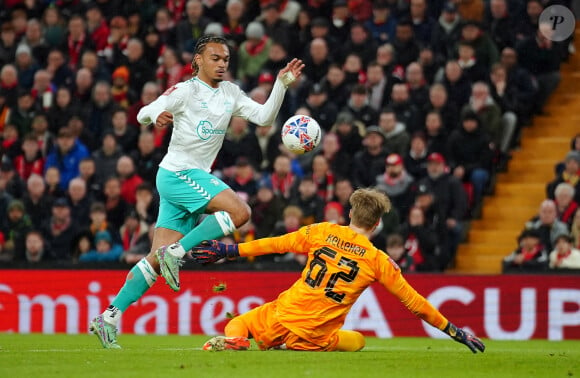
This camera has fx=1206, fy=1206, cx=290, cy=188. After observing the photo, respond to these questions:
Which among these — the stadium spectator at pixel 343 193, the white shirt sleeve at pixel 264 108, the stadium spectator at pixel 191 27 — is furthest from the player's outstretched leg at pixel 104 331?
the stadium spectator at pixel 191 27

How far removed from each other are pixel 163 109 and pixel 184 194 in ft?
2.52

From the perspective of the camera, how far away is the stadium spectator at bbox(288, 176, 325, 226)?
53.5ft

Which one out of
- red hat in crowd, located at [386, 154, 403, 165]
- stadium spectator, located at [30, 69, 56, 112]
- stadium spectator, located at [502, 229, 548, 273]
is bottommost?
stadium spectator, located at [502, 229, 548, 273]

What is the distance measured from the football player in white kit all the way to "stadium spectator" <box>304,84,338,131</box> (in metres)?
6.63

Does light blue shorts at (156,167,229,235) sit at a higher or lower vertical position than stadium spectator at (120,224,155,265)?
higher

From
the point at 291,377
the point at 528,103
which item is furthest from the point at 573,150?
the point at 291,377

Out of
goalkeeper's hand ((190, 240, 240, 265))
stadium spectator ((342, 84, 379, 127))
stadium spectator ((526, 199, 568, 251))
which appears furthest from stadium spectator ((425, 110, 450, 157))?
goalkeeper's hand ((190, 240, 240, 265))

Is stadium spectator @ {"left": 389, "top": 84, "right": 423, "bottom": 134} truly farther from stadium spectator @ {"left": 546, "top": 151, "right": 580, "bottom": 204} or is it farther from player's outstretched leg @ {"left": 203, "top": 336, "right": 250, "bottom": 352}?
player's outstretched leg @ {"left": 203, "top": 336, "right": 250, "bottom": 352}

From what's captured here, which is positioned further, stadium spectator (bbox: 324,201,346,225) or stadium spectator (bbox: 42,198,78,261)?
stadium spectator (bbox: 42,198,78,261)

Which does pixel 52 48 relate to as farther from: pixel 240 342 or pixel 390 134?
pixel 240 342

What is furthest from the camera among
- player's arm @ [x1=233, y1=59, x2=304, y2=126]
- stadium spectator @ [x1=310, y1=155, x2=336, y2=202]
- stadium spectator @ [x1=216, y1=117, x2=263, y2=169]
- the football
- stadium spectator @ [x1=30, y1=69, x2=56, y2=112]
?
stadium spectator @ [x1=30, y1=69, x2=56, y2=112]

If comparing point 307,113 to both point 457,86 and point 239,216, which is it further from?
point 239,216

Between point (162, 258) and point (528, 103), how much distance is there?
9.22 meters

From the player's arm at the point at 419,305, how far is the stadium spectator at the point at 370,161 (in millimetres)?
7177
